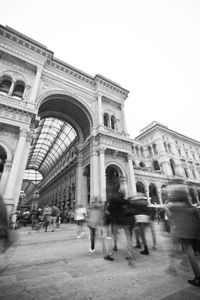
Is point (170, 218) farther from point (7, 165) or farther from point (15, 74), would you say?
point (15, 74)

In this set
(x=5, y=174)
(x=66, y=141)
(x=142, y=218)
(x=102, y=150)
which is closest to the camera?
(x=142, y=218)

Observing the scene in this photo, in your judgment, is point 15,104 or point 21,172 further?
point 15,104

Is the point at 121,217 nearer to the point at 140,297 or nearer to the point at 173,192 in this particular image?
the point at 173,192

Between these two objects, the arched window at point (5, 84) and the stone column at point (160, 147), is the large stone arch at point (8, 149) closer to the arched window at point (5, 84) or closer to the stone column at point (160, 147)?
the arched window at point (5, 84)

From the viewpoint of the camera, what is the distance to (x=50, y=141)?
30.0 meters

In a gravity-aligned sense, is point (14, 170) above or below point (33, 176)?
below

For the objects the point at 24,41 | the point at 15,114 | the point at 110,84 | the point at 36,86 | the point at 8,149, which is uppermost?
the point at 110,84

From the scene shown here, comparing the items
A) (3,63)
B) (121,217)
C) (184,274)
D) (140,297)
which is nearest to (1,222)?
(140,297)

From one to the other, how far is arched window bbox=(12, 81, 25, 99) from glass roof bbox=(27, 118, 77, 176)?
27.7 ft

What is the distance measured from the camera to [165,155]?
31.1m

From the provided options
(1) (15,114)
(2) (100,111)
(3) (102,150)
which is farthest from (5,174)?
(2) (100,111)

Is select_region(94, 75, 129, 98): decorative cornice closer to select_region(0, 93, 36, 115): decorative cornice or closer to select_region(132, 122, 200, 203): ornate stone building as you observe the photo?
select_region(0, 93, 36, 115): decorative cornice

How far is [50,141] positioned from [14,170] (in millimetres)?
20013

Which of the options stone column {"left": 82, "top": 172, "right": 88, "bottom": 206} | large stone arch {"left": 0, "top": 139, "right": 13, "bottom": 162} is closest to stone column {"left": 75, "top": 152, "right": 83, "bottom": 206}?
stone column {"left": 82, "top": 172, "right": 88, "bottom": 206}
